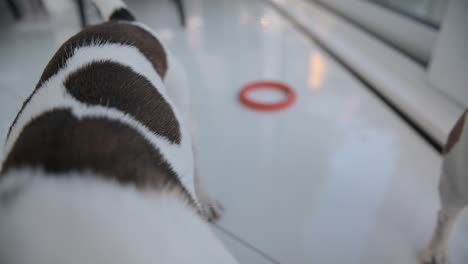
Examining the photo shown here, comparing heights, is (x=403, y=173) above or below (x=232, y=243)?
above

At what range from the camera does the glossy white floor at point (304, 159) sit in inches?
32.3

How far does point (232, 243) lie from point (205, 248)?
381mm

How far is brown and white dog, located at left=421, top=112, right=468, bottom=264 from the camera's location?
23.5 inches

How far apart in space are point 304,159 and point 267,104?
304 mm

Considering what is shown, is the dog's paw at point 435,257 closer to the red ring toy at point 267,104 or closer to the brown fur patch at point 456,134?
the brown fur patch at point 456,134

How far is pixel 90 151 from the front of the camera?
1.42 feet

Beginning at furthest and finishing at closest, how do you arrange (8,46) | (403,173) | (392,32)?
(8,46) → (392,32) → (403,173)

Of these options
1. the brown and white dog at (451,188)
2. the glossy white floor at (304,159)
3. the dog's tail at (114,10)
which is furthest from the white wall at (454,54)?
the dog's tail at (114,10)

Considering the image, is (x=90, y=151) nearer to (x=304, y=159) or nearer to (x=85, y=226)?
(x=85, y=226)

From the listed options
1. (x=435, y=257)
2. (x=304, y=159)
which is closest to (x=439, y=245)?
(x=435, y=257)

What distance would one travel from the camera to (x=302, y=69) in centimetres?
158

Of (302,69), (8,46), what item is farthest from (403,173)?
(8,46)

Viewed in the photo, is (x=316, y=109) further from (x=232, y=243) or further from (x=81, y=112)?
(x=81, y=112)

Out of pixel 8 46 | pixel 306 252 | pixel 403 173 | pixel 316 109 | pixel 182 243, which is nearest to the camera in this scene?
pixel 182 243
